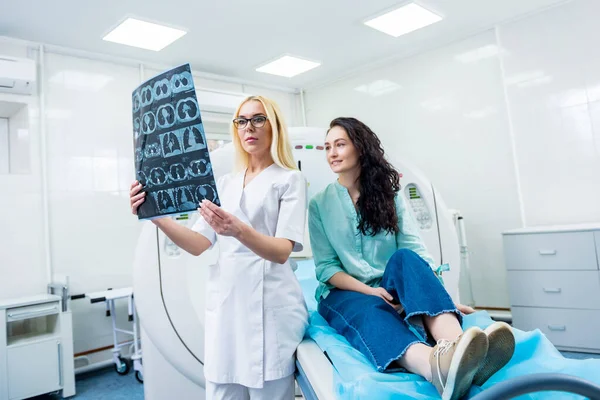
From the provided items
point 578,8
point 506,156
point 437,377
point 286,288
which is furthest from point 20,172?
point 578,8

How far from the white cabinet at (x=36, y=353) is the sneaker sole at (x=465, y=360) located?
2936 mm

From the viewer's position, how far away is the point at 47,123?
11.9 ft

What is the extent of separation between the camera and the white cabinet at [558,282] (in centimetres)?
297

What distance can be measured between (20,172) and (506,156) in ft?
13.6

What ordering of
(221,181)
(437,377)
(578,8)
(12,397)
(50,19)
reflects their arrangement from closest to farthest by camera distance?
(437,377) → (221,181) → (12,397) → (50,19) → (578,8)

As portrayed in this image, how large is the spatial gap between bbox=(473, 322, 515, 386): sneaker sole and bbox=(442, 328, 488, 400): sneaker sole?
0.05 meters

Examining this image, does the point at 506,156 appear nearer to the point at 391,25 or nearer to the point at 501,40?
the point at 501,40

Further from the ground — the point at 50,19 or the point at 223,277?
the point at 50,19

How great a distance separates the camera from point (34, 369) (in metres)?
2.92

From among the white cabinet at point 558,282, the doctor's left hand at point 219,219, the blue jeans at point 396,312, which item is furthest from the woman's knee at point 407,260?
the white cabinet at point 558,282

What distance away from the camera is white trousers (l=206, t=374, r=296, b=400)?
4.26 ft

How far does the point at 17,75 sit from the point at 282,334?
125 inches

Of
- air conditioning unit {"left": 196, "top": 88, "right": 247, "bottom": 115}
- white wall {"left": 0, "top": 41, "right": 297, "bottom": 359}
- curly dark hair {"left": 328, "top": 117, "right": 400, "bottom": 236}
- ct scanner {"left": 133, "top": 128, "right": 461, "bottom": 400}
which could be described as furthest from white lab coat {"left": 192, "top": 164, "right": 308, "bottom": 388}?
air conditioning unit {"left": 196, "top": 88, "right": 247, "bottom": 115}

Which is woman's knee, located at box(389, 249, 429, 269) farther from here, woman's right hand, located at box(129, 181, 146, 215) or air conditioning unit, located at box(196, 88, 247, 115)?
air conditioning unit, located at box(196, 88, 247, 115)
